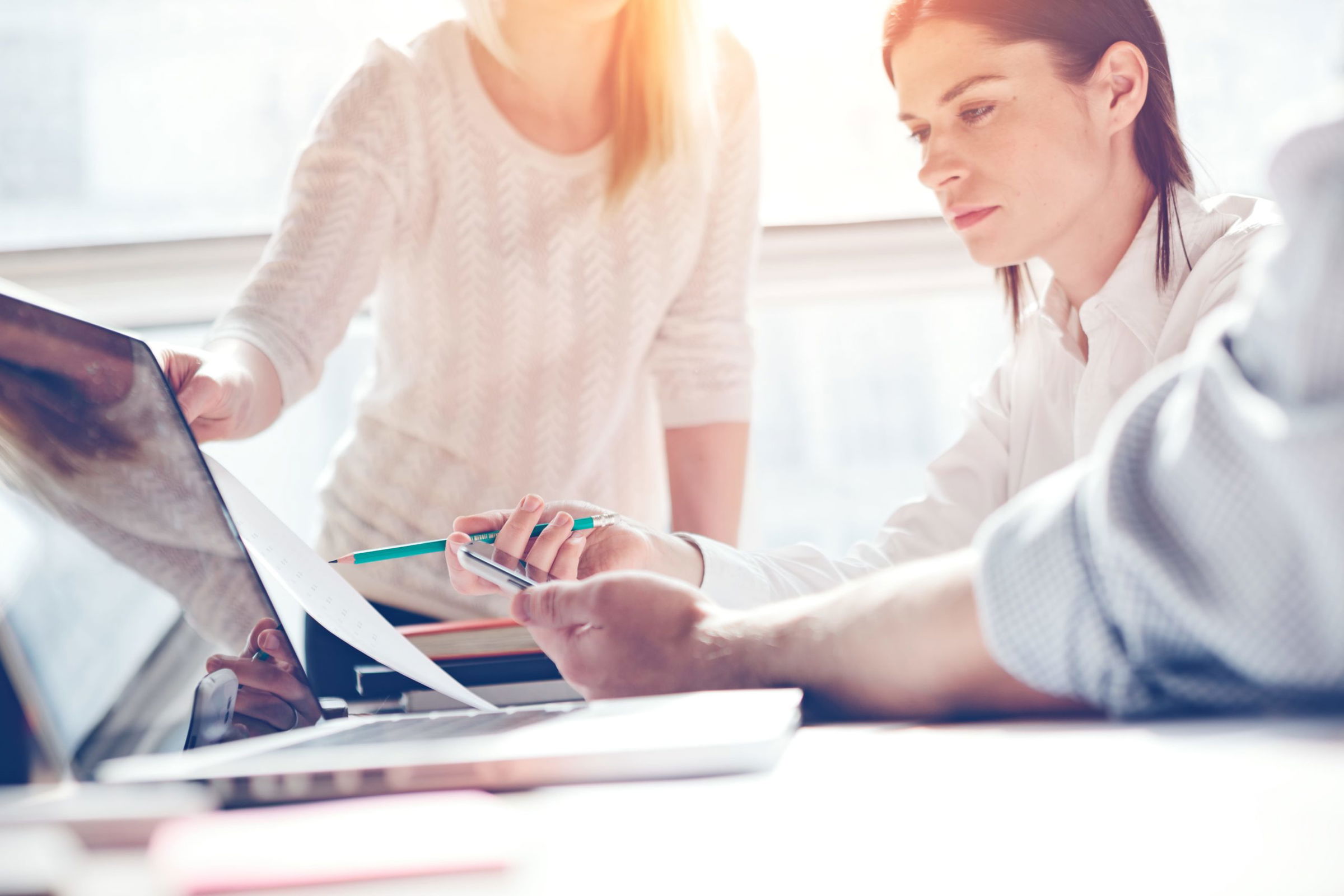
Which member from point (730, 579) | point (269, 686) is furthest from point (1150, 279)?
point (269, 686)

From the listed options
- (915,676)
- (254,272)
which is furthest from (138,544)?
(254,272)

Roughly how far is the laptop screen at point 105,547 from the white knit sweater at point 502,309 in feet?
1.78

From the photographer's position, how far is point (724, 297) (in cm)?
134

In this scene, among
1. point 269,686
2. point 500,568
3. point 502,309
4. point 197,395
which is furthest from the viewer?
point 502,309

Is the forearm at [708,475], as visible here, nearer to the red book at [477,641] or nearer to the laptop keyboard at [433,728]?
the red book at [477,641]

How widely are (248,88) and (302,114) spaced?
0.11 metres

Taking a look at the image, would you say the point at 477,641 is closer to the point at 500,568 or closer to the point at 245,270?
the point at 500,568

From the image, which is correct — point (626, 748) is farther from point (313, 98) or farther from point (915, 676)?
point (313, 98)

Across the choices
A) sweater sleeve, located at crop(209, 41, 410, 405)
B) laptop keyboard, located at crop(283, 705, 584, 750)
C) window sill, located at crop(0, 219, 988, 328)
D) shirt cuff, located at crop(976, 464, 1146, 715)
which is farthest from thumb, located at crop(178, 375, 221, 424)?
window sill, located at crop(0, 219, 988, 328)

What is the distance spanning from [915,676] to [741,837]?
0.67ft

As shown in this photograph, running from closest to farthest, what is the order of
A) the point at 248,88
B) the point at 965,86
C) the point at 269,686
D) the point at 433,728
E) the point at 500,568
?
the point at 433,728 < the point at 269,686 < the point at 500,568 < the point at 965,86 < the point at 248,88

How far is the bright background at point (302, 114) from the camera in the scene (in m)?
1.89

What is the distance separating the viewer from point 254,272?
1110 mm

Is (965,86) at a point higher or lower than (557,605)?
higher
